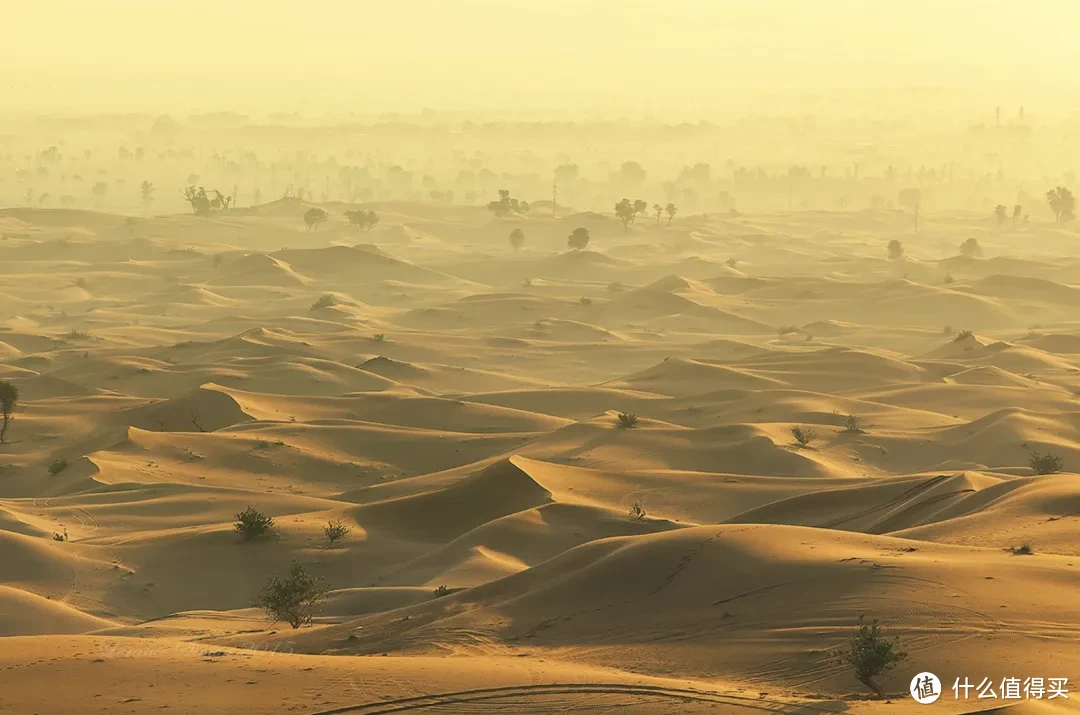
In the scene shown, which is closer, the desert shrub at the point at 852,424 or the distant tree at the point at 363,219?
the desert shrub at the point at 852,424

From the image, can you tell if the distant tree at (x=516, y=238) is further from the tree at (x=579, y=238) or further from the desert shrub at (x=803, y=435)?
the desert shrub at (x=803, y=435)

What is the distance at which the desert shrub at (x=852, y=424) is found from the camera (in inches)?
1267

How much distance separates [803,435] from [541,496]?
9.52m

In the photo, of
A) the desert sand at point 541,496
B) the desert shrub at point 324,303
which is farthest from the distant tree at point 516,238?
the desert shrub at point 324,303

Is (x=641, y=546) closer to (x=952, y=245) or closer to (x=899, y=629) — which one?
(x=899, y=629)

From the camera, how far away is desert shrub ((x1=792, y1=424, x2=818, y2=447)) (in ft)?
99.1

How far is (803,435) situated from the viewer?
3117 cm

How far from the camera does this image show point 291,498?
2633 cm

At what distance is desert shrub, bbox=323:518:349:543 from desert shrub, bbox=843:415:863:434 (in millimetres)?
14551

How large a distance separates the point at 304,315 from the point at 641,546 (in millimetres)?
51900

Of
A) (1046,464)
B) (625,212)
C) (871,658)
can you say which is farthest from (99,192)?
(871,658)

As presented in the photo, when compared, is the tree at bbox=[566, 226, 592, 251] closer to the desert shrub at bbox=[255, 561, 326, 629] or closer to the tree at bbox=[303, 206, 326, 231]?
the tree at bbox=[303, 206, 326, 231]

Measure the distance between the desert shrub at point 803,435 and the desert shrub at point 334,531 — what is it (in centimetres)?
1196

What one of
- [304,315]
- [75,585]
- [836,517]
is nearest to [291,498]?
[75,585]
